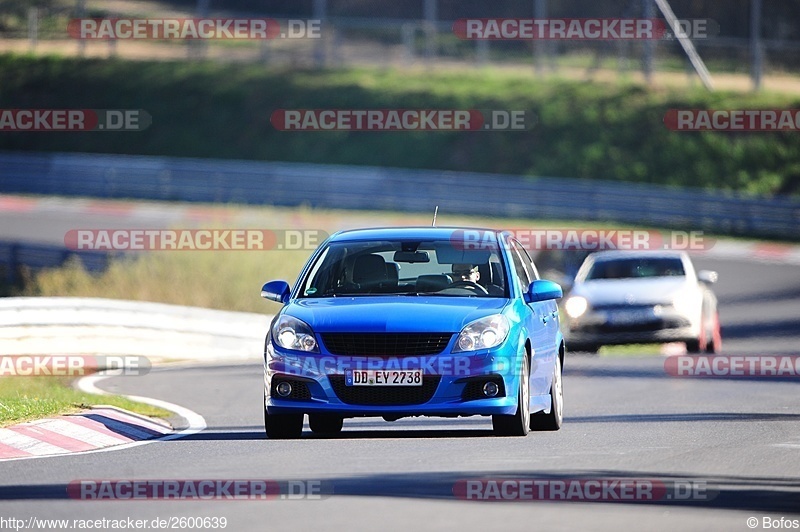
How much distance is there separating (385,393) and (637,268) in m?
13.0

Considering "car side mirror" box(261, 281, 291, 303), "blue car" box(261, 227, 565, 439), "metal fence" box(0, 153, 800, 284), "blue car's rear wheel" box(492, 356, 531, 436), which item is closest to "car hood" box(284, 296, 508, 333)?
"blue car" box(261, 227, 565, 439)

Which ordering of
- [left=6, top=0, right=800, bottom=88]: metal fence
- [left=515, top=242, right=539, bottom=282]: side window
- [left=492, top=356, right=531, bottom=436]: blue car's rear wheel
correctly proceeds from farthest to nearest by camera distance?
1. [left=6, top=0, right=800, bottom=88]: metal fence
2. [left=515, top=242, right=539, bottom=282]: side window
3. [left=492, top=356, right=531, bottom=436]: blue car's rear wheel

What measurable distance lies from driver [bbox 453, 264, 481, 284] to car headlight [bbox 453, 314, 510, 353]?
0.82 m

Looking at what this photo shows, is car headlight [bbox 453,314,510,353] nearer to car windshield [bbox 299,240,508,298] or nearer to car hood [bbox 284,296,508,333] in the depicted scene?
car hood [bbox 284,296,508,333]

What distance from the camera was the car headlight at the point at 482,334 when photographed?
11094mm

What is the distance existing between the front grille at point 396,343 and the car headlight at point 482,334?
0.10m

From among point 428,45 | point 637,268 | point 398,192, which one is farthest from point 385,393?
point 428,45

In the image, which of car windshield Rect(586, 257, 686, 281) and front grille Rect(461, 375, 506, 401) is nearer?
front grille Rect(461, 375, 506, 401)

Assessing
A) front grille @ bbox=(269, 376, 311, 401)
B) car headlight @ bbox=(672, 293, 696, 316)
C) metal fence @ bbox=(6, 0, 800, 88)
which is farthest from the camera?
metal fence @ bbox=(6, 0, 800, 88)

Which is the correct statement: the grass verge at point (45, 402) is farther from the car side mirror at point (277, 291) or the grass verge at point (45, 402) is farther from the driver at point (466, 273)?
the driver at point (466, 273)

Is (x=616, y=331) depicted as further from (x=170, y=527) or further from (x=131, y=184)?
(x=131, y=184)

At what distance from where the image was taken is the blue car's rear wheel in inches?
448

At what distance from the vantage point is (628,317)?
2247 cm

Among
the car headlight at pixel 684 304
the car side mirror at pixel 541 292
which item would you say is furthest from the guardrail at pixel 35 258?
the car side mirror at pixel 541 292
